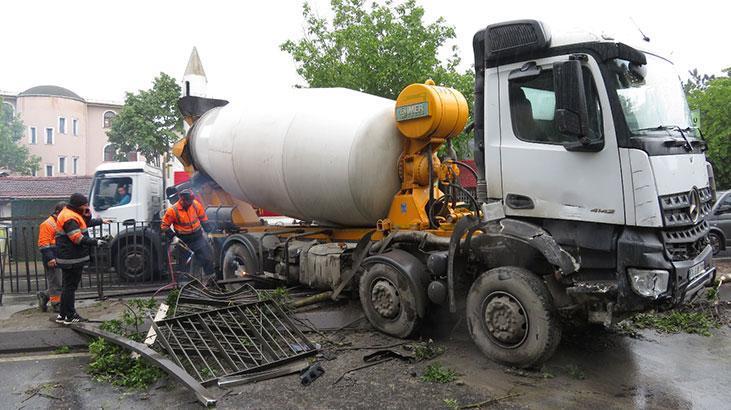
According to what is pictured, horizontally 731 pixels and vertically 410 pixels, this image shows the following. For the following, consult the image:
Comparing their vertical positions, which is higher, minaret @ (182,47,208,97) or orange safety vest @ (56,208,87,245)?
minaret @ (182,47,208,97)

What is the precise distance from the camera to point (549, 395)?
4.08m

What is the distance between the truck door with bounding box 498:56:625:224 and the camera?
408cm

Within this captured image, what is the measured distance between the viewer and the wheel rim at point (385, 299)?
5391 mm

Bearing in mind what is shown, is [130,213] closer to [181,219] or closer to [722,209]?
[181,219]

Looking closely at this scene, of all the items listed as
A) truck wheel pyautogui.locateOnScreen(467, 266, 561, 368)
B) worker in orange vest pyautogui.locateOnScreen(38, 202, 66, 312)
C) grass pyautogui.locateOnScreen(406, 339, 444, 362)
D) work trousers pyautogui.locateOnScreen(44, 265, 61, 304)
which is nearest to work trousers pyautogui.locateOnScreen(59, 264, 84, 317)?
worker in orange vest pyautogui.locateOnScreen(38, 202, 66, 312)

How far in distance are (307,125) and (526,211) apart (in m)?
3.05

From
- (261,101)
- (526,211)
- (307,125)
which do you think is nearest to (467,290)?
(526,211)

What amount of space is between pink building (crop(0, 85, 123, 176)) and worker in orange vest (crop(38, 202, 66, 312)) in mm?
39857

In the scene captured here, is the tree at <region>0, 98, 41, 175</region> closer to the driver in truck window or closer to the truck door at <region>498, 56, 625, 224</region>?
the driver in truck window

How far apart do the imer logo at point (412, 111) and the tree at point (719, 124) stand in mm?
16861

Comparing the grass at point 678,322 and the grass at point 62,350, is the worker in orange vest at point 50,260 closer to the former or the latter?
the grass at point 62,350

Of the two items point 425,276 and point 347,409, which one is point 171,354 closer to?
point 347,409

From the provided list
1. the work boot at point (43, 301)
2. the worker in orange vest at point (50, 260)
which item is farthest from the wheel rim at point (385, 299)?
the work boot at point (43, 301)

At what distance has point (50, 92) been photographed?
42.3 meters
